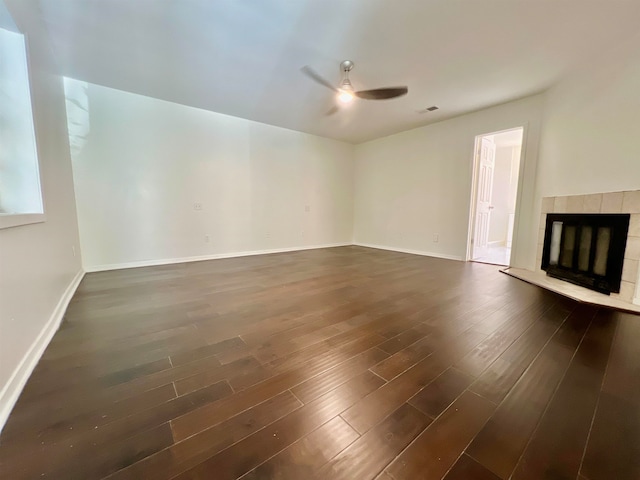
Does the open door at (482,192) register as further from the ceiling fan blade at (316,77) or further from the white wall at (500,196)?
the ceiling fan blade at (316,77)

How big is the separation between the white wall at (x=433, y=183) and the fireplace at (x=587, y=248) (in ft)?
1.10

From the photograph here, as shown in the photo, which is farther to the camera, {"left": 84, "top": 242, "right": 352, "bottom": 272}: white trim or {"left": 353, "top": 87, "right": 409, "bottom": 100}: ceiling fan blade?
{"left": 84, "top": 242, "right": 352, "bottom": 272}: white trim

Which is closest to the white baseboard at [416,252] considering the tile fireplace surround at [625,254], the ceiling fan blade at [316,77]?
the tile fireplace surround at [625,254]

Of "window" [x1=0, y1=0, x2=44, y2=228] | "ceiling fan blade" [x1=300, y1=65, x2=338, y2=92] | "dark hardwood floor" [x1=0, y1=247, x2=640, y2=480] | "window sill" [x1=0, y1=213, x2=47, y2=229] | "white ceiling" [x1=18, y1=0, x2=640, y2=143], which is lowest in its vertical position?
"dark hardwood floor" [x1=0, y1=247, x2=640, y2=480]

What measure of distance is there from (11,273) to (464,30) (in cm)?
360

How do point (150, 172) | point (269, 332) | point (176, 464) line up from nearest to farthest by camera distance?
point (176, 464) < point (269, 332) < point (150, 172)

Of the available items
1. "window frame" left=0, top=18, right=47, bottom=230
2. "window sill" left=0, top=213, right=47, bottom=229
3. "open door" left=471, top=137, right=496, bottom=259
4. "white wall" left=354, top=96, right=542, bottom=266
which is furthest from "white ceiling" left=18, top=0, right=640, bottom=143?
"window sill" left=0, top=213, right=47, bottom=229

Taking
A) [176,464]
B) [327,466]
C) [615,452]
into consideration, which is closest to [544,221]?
[615,452]

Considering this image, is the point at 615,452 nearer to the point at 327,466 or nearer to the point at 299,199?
the point at 327,466

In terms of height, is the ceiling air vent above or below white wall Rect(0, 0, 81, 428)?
above

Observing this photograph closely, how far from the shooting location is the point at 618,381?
4.40ft

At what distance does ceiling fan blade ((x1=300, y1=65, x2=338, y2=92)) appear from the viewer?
2.86 meters

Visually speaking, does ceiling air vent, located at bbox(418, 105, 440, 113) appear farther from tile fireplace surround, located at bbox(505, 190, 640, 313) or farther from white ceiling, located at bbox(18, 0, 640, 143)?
tile fireplace surround, located at bbox(505, 190, 640, 313)

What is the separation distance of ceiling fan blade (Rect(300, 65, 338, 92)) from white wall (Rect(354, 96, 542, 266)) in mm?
2488
